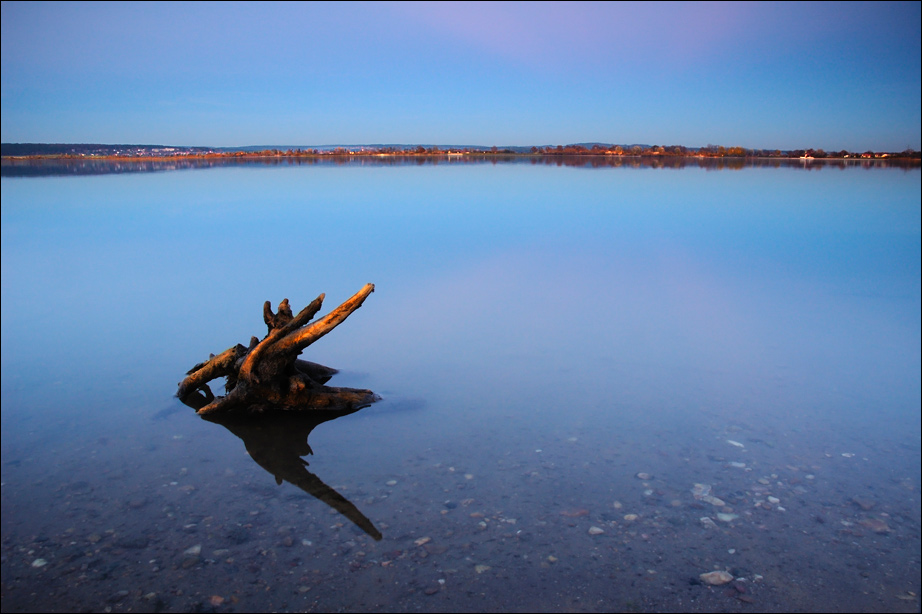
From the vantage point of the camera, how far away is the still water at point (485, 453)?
408 centimetres

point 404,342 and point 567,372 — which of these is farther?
point 404,342

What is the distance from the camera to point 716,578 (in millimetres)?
4086

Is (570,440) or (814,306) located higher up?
(814,306)

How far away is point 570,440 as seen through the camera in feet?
19.7

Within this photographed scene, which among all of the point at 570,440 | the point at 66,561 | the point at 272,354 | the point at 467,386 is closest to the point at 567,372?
the point at 467,386

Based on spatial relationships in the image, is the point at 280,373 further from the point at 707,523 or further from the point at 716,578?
Answer: the point at 716,578

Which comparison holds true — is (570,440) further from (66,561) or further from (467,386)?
(66,561)

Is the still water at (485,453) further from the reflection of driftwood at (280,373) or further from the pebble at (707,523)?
the reflection of driftwood at (280,373)

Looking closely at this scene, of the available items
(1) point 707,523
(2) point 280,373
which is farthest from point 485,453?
(2) point 280,373

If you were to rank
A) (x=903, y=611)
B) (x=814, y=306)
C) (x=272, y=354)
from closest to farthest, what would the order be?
(x=903, y=611)
(x=272, y=354)
(x=814, y=306)

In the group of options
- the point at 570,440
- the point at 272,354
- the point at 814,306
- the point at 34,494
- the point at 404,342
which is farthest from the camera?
the point at 814,306

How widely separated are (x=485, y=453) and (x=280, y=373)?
103 inches

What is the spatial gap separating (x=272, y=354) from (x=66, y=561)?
2912 millimetres

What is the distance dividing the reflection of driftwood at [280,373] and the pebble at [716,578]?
4042 millimetres
